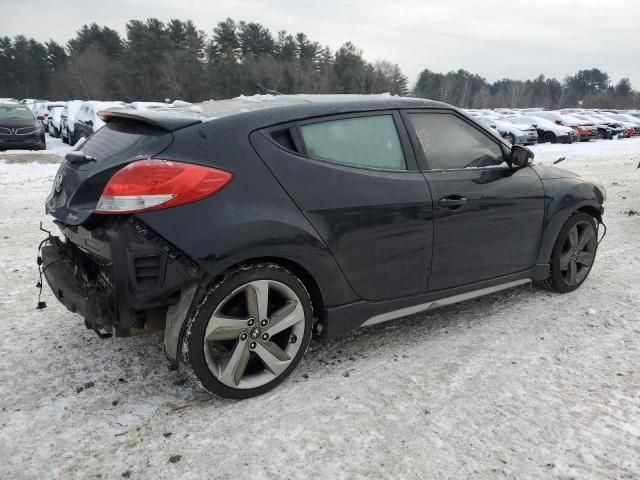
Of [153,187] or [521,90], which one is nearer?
[153,187]

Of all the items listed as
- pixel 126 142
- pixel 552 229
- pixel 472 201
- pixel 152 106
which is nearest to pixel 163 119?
pixel 126 142

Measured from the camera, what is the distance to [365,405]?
2650 millimetres

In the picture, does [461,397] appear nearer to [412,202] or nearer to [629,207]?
[412,202]

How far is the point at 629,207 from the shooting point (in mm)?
7754

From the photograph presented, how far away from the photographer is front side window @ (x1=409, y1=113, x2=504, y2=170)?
10.6ft

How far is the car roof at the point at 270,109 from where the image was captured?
2645 millimetres

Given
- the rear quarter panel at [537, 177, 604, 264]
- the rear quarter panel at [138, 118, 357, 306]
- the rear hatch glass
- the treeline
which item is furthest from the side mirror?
the treeline

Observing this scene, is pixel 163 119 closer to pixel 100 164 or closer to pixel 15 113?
pixel 100 164

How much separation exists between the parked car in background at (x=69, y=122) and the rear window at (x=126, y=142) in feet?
53.3

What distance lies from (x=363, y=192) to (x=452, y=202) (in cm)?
69

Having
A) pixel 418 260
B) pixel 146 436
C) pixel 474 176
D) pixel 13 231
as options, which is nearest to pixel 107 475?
pixel 146 436

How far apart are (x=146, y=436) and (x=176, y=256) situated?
90 cm

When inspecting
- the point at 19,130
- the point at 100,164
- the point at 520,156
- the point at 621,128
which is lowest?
the point at 19,130

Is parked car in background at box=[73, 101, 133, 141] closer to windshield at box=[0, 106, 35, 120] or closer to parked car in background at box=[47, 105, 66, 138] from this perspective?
windshield at box=[0, 106, 35, 120]
